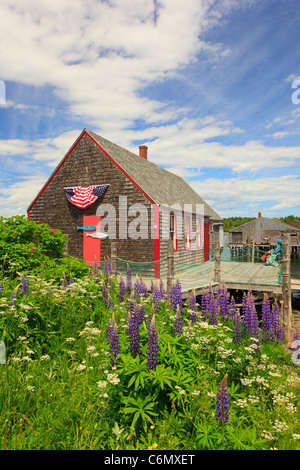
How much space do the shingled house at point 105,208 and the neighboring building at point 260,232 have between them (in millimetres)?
31541

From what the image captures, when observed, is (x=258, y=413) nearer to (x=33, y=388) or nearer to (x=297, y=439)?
(x=297, y=439)

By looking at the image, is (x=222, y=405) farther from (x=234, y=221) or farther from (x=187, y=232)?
(x=234, y=221)

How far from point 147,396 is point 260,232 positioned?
48.9 m

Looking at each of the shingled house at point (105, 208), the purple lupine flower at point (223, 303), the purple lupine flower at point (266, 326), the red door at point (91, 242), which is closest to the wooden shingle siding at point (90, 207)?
the shingled house at point (105, 208)

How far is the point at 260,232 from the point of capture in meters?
48.5

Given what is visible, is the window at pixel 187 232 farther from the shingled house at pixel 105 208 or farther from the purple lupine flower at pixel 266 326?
the purple lupine flower at pixel 266 326

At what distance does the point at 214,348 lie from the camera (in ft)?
15.3

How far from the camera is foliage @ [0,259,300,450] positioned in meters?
3.10

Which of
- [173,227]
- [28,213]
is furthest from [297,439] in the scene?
[28,213]

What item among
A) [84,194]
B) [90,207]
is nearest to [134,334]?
[90,207]

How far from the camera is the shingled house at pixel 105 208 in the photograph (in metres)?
15.8

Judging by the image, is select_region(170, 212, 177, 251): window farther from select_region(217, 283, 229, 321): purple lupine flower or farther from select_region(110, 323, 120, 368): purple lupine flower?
select_region(110, 323, 120, 368): purple lupine flower

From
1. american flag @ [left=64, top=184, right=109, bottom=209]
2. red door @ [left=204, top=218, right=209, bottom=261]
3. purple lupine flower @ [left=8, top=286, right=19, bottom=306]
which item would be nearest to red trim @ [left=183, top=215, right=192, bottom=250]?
red door @ [left=204, top=218, right=209, bottom=261]

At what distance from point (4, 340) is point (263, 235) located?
48518 millimetres
